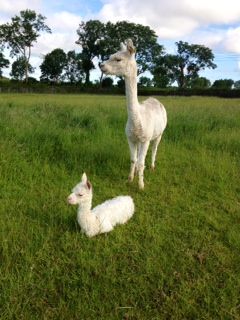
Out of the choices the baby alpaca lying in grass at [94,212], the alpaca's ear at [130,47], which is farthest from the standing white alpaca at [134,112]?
the baby alpaca lying in grass at [94,212]

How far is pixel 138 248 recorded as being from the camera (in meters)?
4.29

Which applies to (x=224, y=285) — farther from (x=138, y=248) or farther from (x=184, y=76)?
(x=184, y=76)

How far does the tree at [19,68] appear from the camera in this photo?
3255 inches

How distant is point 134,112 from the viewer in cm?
623

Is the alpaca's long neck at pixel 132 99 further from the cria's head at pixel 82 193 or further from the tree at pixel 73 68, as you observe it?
the tree at pixel 73 68

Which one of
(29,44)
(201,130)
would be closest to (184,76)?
(29,44)

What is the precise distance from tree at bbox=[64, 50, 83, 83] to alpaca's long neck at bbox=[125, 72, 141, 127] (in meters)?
80.3

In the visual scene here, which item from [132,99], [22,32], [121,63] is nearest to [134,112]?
[132,99]

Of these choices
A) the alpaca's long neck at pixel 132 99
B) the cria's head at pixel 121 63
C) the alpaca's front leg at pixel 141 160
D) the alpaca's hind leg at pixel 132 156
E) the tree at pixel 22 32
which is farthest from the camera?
the tree at pixel 22 32

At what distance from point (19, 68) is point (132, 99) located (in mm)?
84571

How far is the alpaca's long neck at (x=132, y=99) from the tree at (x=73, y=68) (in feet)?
263

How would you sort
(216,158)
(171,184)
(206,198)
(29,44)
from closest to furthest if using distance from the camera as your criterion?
(206,198)
(171,184)
(216,158)
(29,44)

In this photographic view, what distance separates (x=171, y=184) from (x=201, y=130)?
4.37 metres

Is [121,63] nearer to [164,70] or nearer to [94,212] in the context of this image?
[94,212]
